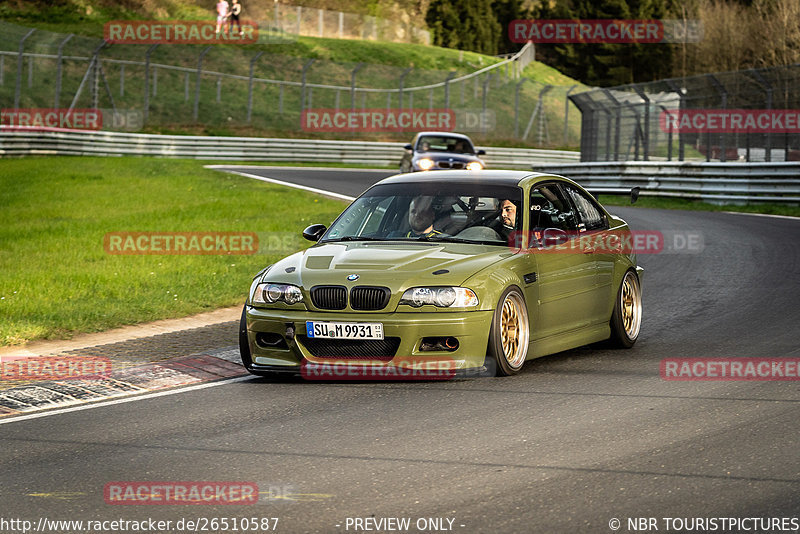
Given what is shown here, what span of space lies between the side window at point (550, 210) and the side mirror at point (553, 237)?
91 mm

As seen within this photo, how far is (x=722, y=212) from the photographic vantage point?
25.0 meters

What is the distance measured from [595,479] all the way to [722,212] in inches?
807

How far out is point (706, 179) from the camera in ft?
89.2

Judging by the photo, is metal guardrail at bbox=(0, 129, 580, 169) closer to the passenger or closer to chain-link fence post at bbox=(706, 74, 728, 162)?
chain-link fence post at bbox=(706, 74, 728, 162)

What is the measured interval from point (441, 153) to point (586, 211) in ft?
61.8

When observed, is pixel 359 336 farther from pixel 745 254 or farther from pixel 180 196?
pixel 180 196

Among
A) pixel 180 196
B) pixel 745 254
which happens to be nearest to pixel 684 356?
pixel 745 254

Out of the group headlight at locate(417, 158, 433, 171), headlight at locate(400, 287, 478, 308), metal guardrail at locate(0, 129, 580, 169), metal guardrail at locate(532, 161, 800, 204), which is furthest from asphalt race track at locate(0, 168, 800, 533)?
metal guardrail at locate(0, 129, 580, 169)

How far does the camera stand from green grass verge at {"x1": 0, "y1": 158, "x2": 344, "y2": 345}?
11688 mm

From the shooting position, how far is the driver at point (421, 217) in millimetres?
8938

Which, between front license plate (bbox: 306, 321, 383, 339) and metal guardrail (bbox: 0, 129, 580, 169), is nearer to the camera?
front license plate (bbox: 306, 321, 383, 339)

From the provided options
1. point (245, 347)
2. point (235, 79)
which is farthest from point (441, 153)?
point (235, 79)

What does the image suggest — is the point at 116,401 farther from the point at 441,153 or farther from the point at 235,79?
the point at 235,79

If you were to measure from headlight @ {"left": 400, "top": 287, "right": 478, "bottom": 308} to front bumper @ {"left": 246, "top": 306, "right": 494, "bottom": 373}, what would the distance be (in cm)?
6
